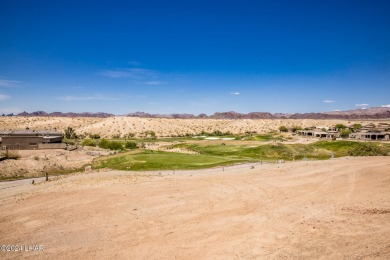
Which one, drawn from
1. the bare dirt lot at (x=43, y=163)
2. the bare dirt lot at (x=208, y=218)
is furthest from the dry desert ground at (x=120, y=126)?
the bare dirt lot at (x=208, y=218)

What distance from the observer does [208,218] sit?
782 inches

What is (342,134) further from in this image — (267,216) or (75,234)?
(75,234)

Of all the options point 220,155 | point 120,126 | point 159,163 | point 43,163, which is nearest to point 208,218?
point 159,163

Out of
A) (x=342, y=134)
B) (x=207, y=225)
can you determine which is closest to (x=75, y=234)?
(x=207, y=225)

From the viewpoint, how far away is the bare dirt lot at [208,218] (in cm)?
1530

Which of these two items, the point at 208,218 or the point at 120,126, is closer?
the point at 208,218

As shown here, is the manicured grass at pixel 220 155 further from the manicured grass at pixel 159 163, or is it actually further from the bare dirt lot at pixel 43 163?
the bare dirt lot at pixel 43 163

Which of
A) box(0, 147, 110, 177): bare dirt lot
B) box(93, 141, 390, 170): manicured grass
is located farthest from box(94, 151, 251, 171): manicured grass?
box(0, 147, 110, 177): bare dirt lot

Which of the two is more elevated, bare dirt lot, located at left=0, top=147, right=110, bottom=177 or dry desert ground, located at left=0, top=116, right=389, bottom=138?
dry desert ground, located at left=0, top=116, right=389, bottom=138

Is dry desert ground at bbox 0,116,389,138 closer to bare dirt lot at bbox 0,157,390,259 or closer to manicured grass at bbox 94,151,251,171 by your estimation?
manicured grass at bbox 94,151,251,171

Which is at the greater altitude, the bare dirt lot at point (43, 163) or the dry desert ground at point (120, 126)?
the dry desert ground at point (120, 126)

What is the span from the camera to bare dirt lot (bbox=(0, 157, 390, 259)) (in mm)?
15305

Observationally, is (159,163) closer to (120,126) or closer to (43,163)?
(43,163)

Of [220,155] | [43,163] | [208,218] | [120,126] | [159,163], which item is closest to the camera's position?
[208,218]
